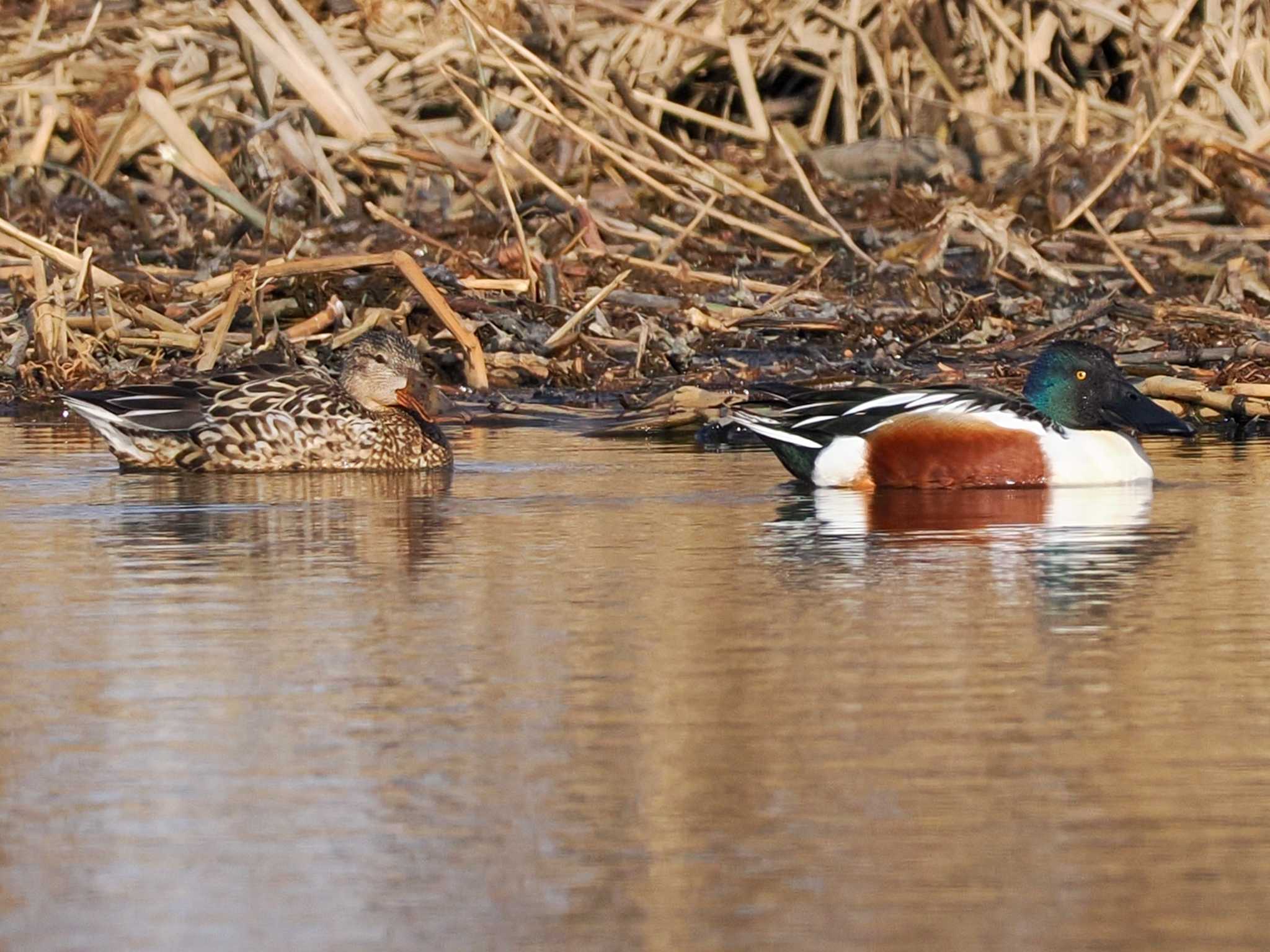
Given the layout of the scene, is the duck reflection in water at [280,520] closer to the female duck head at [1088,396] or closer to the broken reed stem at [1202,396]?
the female duck head at [1088,396]

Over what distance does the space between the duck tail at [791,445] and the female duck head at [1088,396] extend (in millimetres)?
891

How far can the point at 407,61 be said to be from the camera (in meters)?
16.8

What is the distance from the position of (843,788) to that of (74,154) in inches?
530

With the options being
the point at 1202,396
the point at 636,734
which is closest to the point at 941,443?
the point at 1202,396

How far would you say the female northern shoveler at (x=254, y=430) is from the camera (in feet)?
33.4

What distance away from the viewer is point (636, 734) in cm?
482

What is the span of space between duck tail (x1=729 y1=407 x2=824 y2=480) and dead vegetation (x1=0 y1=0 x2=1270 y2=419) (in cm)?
164

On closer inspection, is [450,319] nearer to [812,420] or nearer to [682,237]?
[682,237]

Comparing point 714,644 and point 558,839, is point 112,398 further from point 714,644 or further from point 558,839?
point 558,839

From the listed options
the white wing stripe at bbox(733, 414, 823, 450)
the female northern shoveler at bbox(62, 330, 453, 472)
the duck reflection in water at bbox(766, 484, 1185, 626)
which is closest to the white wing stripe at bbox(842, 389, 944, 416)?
the white wing stripe at bbox(733, 414, 823, 450)

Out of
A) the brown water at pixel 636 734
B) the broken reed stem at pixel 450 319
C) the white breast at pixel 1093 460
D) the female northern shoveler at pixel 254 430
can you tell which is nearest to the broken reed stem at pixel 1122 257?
the broken reed stem at pixel 450 319

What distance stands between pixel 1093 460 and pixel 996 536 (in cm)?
169

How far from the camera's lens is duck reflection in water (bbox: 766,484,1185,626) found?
6855mm

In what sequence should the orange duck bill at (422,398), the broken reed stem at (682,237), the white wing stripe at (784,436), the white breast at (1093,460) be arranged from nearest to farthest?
the white breast at (1093,460)
the white wing stripe at (784,436)
the orange duck bill at (422,398)
the broken reed stem at (682,237)
